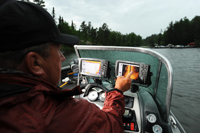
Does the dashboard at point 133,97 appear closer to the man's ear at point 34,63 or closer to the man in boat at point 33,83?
the man in boat at point 33,83

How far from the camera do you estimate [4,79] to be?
52 cm

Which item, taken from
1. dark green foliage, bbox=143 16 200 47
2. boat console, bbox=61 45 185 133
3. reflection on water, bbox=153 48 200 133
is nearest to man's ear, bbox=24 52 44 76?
boat console, bbox=61 45 185 133

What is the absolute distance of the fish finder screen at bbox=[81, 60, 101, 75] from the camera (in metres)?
2.31

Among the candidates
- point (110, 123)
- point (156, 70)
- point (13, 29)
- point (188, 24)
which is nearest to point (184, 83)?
point (156, 70)

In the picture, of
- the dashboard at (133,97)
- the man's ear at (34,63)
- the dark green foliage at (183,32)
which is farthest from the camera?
the dark green foliage at (183,32)

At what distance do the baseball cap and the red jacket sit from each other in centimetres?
17

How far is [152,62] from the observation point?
7.08 feet

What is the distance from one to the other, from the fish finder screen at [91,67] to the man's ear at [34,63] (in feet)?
5.32

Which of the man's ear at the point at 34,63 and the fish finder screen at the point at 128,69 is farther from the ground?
the man's ear at the point at 34,63

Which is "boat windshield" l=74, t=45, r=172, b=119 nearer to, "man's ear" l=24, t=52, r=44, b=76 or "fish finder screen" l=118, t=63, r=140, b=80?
"fish finder screen" l=118, t=63, r=140, b=80

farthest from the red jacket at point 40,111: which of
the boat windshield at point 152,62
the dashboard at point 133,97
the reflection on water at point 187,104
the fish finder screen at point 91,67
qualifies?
the reflection on water at point 187,104

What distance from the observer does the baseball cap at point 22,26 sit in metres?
0.56

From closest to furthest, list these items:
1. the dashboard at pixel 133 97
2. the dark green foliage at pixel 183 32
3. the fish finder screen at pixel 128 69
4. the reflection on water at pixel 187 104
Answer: the dashboard at pixel 133 97, the fish finder screen at pixel 128 69, the reflection on water at pixel 187 104, the dark green foliage at pixel 183 32

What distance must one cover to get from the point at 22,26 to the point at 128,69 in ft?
5.69
